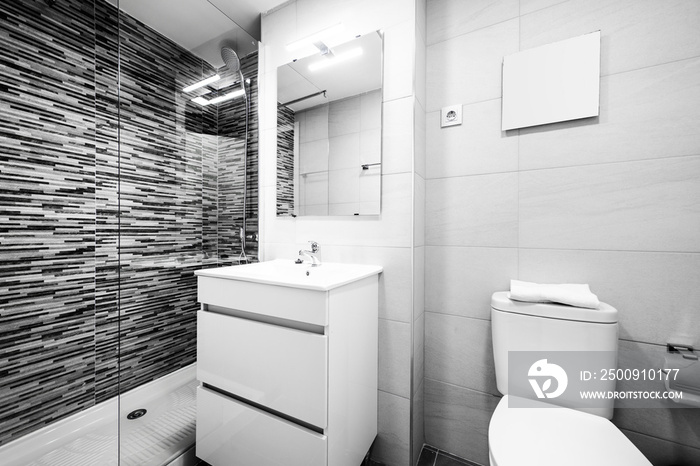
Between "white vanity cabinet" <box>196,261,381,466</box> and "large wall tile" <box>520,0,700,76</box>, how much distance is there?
127cm

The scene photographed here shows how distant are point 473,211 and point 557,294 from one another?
0.48 m

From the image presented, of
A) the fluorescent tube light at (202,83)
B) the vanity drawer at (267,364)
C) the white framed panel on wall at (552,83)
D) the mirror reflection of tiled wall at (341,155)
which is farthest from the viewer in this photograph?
the fluorescent tube light at (202,83)

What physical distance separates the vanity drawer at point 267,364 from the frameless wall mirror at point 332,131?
676mm

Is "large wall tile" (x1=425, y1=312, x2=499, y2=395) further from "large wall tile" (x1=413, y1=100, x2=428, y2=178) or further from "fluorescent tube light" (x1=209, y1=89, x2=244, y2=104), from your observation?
"fluorescent tube light" (x1=209, y1=89, x2=244, y2=104)

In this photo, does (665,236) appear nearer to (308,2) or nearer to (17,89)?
(308,2)

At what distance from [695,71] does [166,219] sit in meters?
2.37

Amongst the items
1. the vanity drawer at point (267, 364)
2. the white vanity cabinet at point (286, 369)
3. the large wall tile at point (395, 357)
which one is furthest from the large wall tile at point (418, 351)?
the vanity drawer at point (267, 364)

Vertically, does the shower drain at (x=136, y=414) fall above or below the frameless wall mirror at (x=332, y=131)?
below

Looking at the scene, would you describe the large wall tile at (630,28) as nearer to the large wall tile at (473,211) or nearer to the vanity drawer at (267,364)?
the large wall tile at (473,211)

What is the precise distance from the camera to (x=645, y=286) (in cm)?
105

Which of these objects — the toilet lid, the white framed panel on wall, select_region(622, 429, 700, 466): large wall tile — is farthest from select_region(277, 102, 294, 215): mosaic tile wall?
select_region(622, 429, 700, 466): large wall tile

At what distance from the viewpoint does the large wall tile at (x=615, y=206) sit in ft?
3.29

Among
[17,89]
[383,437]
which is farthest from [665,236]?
[17,89]

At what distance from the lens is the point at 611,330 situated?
3.11 ft
